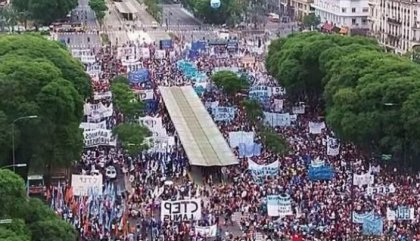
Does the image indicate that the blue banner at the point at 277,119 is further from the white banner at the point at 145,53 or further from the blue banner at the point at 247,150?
the white banner at the point at 145,53

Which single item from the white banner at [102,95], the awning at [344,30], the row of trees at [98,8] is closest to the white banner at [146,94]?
the white banner at [102,95]

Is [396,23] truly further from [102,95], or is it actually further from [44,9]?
[102,95]

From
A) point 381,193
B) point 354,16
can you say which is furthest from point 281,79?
point 354,16

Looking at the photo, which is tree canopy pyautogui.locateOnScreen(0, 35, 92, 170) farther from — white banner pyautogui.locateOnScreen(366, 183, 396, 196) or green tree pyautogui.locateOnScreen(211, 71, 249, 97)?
green tree pyautogui.locateOnScreen(211, 71, 249, 97)

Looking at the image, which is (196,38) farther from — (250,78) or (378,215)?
(378,215)

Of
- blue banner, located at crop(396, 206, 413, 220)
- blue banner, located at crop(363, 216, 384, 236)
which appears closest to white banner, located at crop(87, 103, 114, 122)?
blue banner, located at crop(396, 206, 413, 220)

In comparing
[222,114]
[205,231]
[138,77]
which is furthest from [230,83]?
[205,231]

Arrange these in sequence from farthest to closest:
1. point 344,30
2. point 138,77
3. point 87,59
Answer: point 344,30, point 87,59, point 138,77
